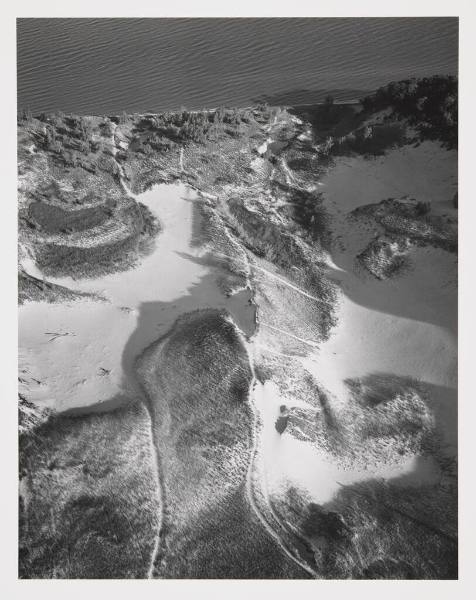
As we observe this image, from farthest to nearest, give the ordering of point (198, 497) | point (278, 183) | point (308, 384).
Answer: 1. point (278, 183)
2. point (308, 384)
3. point (198, 497)

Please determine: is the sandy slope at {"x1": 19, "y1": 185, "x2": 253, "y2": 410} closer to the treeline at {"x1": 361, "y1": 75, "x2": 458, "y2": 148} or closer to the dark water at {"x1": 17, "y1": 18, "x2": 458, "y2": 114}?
the dark water at {"x1": 17, "y1": 18, "x2": 458, "y2": 114}

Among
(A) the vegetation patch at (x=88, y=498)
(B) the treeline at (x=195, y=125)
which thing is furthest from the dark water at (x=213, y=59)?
(A) the vegetation patch at (x=88, y=498)

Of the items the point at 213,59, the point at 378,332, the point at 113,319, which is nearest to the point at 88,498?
the point at 113,319

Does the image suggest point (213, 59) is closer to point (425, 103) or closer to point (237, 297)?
point (425, 103)

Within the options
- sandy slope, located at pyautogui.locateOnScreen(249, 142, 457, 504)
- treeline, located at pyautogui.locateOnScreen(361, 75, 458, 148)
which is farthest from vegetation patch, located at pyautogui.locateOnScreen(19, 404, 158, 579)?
treeline, located at pyautogui.locateOnScreen(361, 75, 458, 148)
